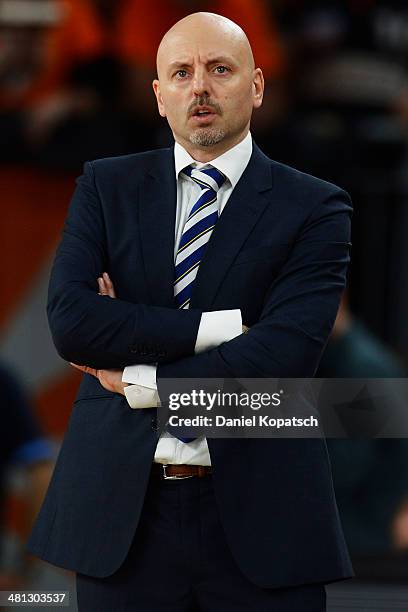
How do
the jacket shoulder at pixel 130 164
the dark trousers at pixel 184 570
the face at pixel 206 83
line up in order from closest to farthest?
1. the dark trousers at pixel 184 570
2. the face at pixel 206 83
3. the jacket shoulder at pixel 130 164

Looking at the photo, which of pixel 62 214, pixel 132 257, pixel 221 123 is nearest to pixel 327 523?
pixel 132 257

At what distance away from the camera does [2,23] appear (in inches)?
192

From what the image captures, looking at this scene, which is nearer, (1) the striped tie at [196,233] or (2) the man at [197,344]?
(2) the man at [197,344]

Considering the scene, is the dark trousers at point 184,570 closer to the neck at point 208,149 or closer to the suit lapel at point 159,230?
the suit lapel at point 159,230

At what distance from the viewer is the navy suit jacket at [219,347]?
7.88ft

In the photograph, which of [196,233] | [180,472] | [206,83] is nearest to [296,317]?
[196,233]

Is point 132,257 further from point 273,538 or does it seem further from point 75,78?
point 75,78

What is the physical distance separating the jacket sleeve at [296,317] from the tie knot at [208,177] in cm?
20

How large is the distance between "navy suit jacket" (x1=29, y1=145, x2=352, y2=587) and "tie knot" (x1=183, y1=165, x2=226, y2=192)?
0.05 m

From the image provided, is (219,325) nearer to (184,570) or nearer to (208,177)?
(208,177)

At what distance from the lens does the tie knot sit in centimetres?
255

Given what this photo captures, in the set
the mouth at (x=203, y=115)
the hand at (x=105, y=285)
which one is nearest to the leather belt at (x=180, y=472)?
the hand at (x=105, y=285)

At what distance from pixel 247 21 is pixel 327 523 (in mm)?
2741

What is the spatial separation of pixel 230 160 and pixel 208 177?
0.06 meters
